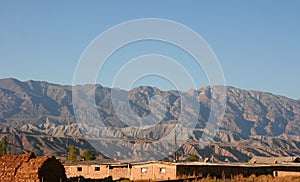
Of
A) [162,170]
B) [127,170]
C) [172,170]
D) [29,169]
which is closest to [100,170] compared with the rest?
[127,170]

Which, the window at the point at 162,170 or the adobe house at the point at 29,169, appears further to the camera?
the window at the point at 162,170

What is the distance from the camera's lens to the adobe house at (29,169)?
43.1m

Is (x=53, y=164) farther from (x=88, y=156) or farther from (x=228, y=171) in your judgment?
(x=88, y=156)

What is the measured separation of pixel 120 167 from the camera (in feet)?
197

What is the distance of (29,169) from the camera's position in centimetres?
4338

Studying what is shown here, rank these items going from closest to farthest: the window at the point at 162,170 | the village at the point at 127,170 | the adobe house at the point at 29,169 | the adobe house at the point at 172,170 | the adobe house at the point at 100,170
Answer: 1. the adobe house at the point at 29,169
2. the village at the point at 127,170
3. the adobe house at the point at 172,170
4. the window at the point at 162,170
5. the adobe house at the point at 100,170

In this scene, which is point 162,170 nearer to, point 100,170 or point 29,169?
point 100,170

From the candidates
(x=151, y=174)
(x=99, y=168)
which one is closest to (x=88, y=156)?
(x=99, y=168)

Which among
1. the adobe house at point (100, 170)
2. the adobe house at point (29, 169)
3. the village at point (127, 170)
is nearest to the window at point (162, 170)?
the village at point (127, 170)

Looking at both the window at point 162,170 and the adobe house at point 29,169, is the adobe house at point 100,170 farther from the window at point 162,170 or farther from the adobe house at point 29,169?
the adobe house at point 29,169

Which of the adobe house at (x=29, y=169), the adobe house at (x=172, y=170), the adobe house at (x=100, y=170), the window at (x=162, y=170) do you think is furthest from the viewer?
the adobe house at (x=100, y=170)

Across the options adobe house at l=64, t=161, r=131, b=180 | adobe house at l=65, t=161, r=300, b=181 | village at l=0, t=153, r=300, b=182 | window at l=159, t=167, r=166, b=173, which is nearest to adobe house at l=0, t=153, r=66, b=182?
village at l=0, t=153, r=300, b=182

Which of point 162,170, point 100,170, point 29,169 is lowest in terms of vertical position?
point 100,170

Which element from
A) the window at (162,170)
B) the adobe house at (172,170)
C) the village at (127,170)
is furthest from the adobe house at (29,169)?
the window at (162,170)
